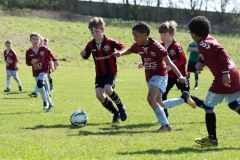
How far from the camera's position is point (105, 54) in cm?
881

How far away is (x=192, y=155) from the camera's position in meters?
5.71

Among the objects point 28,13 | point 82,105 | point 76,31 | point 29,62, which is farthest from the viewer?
point 28,13

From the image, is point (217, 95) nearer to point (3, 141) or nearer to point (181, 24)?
point (3, 141)

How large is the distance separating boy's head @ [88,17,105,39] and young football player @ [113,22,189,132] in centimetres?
106

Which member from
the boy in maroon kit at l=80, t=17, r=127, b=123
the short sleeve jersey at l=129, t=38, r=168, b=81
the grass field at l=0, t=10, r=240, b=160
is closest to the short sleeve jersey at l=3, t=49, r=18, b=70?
the grass field at l=0, t=10, r=240, b=160

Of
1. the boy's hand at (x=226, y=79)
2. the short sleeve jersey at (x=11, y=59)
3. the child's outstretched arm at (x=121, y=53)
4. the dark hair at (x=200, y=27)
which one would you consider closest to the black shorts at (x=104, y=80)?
the child's outstretched arm at (x=121, y=53)

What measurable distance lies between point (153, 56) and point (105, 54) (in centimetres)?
150

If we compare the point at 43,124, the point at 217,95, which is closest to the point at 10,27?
the point at 43,124

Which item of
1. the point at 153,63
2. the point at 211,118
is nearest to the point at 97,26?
the point at 153,63

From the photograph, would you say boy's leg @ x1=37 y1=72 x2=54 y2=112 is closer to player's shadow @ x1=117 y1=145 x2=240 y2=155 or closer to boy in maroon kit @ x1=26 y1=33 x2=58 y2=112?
boy in maroon kit @ x1=26 y1=33 x2=58 y2=112

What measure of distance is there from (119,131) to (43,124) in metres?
1.72

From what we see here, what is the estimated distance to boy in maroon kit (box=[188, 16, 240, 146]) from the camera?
607 cm

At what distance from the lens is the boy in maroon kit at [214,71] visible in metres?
6.07

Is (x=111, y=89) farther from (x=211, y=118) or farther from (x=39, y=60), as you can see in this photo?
(x=39, y=60)
